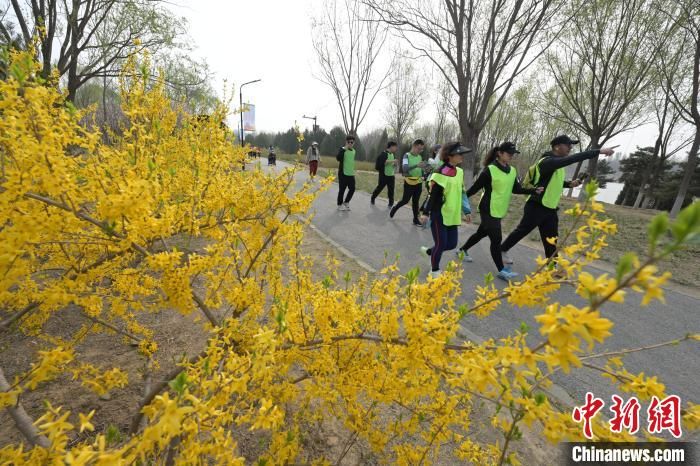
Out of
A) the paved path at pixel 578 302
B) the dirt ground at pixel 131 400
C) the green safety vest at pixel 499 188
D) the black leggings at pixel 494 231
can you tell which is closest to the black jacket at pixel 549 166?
the green safety vest at pixel 499 188

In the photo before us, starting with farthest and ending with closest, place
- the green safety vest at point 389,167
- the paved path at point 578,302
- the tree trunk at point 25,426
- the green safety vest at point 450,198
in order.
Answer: the green safety vest at point 389,167, the green safety vest at point 450,198, the paved path at point 578,302, the tree trunk at point 25,426

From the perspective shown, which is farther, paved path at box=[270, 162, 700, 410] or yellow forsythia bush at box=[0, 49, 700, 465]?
paved path at box=[270, 162, 700, 410]

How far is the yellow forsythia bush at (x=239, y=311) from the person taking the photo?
2.89 feet

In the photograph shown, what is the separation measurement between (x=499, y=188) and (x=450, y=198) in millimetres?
815

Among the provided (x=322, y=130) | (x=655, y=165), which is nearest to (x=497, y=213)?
(x=655, y=165)

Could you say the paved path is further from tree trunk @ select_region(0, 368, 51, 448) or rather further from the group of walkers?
tree trunk @ select_region(0, 368, 51, 448)

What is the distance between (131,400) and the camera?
228 centimetres

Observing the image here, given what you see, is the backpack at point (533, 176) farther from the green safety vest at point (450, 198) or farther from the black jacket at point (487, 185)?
the green safety vest at point (450, 198)

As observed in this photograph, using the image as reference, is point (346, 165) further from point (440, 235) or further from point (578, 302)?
point (578, 302)

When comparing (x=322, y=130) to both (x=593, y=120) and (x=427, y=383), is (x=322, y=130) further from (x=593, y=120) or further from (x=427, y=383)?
(x=427, y=383)

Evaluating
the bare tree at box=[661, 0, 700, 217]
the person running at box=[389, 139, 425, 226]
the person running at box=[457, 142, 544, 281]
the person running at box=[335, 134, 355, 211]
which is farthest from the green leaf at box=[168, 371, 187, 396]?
the bare tree at box=[661, 0, 700, 217]

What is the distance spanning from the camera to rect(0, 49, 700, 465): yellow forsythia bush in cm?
88

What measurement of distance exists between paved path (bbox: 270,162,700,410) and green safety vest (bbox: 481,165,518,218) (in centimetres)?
103

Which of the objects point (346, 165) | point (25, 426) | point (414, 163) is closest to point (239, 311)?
point (25, 426)
